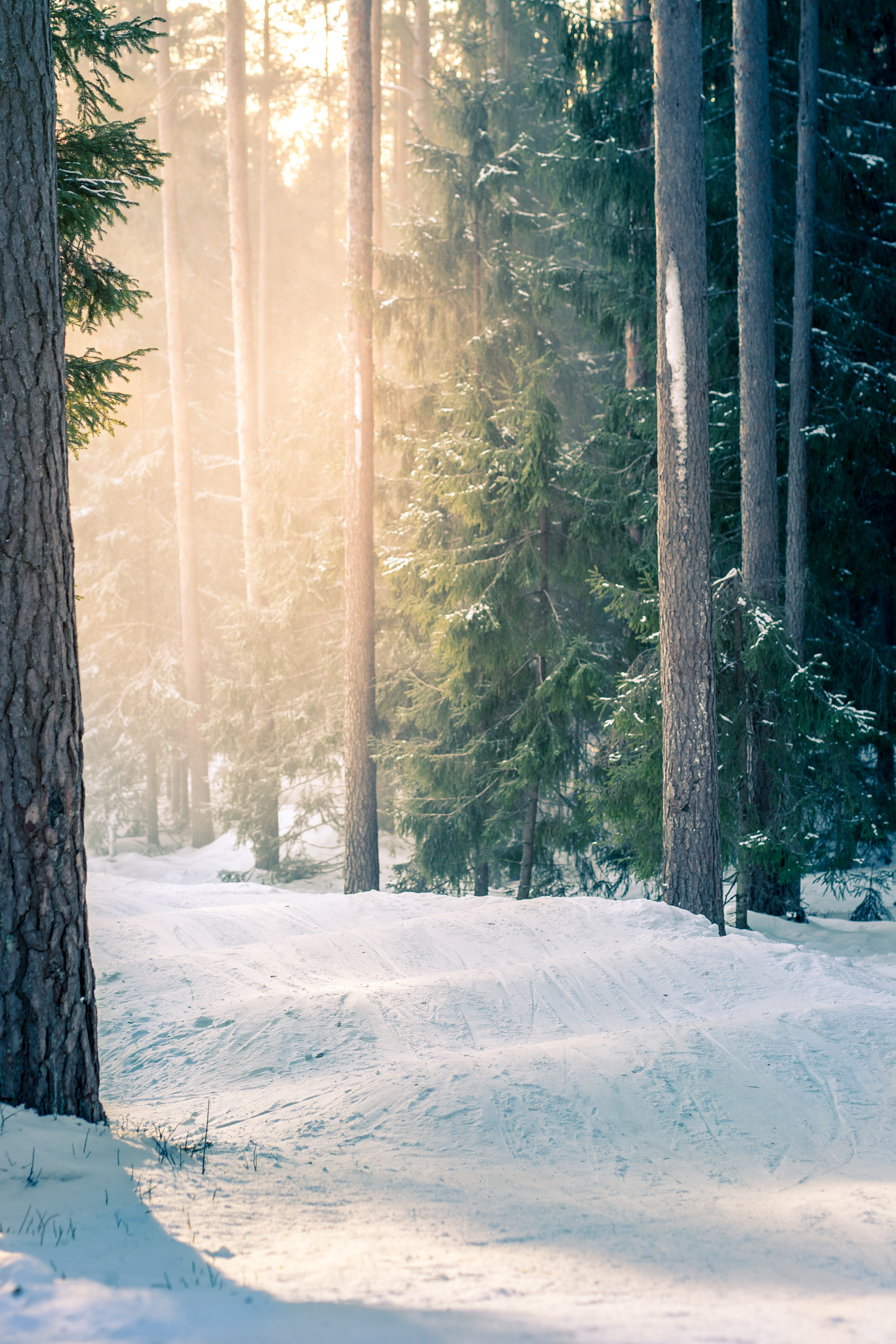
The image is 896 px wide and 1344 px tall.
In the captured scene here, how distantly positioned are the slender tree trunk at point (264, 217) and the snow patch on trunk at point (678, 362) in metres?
14.5

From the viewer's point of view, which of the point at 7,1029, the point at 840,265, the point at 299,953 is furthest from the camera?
the point at 840,265

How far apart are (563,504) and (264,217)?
16683 millimetres

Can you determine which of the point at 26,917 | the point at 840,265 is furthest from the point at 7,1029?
the point at 840,265

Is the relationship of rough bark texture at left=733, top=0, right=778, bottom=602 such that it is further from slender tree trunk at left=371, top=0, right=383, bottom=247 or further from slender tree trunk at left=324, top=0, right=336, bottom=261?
slender tree trunk at left=324, top=0, right=336, bottom=261

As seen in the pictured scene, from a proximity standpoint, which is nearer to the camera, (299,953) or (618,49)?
(299,953)

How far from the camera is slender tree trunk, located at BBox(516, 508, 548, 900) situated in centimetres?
1081

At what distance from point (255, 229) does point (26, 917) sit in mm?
24826

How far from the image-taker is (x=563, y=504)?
35.1ft

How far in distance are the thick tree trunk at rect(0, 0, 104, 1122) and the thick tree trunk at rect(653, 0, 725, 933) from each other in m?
5.36

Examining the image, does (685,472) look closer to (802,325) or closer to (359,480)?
(802,325)

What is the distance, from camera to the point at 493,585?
10.6m

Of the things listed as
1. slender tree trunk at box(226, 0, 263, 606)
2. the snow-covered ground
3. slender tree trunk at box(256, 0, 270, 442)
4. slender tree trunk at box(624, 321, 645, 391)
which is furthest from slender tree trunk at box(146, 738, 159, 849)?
slender tree trunk at box(624, 321, 645, 391)

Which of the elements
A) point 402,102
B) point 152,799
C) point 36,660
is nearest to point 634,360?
point 36,660

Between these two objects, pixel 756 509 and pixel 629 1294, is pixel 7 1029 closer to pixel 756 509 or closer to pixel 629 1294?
pixel 629 1294
